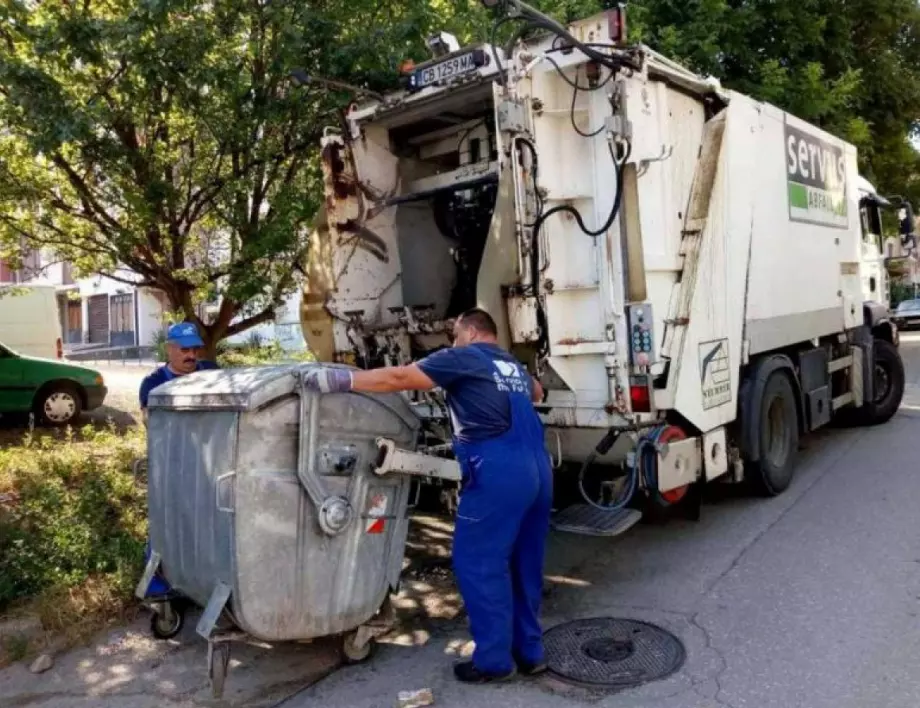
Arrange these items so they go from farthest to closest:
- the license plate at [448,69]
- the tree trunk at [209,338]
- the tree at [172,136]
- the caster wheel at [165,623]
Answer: the tree trunk at [209,338] → the tree at [172,136] → the license plate at [448,69] → the caster wheel at [165,623]

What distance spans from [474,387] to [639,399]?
1.40 m

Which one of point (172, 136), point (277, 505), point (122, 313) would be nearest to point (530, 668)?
point (277, 505)

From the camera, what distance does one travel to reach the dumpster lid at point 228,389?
10.8ft

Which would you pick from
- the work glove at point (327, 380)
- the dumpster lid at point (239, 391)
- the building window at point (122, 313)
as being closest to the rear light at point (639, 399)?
the dumpster lid at point (239, 391)

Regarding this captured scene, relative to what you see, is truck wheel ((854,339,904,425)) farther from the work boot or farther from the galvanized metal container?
the galvanized metal container

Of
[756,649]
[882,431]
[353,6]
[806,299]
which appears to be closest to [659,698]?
[756,649]

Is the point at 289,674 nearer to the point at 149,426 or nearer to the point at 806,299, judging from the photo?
the point at 149,426

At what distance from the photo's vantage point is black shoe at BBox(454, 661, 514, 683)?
3459 millimetres

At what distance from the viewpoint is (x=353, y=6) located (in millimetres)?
6836

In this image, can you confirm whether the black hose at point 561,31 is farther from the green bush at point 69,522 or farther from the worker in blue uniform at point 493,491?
the green bush at point 69,522

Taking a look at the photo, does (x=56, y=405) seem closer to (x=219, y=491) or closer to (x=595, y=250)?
(x=219, y=491)

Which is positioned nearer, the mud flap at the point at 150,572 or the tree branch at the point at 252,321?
the mud flap at the point at 150,572

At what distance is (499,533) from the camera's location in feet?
11.1

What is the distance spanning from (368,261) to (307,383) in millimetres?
2440
